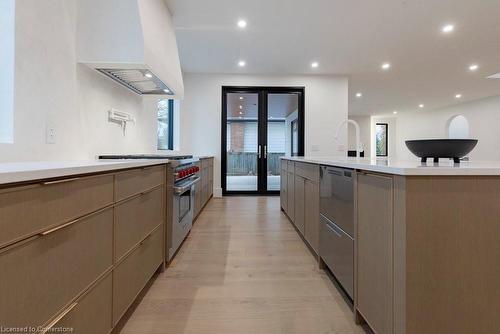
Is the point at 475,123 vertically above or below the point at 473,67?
below

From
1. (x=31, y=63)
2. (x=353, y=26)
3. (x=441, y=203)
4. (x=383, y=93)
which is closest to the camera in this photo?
(x=441, y=203)

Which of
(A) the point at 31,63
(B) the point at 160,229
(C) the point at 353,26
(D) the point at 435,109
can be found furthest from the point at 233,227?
(D) the point at 435,109

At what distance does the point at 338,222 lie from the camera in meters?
1.75

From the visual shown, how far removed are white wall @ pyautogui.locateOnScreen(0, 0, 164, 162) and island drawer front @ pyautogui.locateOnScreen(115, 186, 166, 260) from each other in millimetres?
676

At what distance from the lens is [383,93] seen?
7688mm

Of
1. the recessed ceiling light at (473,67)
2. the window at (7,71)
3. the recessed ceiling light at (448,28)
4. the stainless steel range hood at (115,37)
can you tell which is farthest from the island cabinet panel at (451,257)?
the recessed ceiling light at (473,67)

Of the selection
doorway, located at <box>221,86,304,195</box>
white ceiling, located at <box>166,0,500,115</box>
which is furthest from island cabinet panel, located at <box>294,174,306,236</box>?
doorway, located at <box>221,86,304,195</box>

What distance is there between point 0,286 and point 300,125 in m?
5.84

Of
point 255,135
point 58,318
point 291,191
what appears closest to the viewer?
point 58,318

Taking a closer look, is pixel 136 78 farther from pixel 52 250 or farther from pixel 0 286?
pixel 0 286

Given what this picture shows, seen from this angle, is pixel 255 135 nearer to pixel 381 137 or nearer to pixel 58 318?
pixel 58 318

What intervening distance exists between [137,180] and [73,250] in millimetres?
646

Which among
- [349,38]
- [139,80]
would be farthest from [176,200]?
[349,38]

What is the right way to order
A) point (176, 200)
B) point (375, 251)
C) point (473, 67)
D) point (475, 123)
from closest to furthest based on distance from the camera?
point (375, 251) → point (176, 200) → point (473, 67) → point (475, 123)
